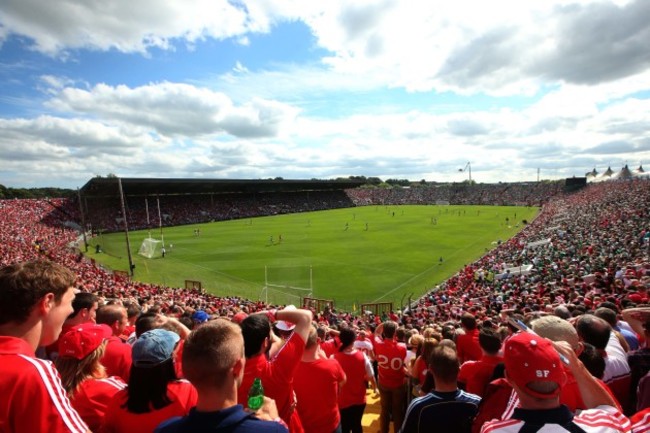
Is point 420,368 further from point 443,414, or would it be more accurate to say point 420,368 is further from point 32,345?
point 32,345

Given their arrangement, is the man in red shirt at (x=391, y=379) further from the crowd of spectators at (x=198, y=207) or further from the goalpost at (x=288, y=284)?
the crowd of spectators at (x=198, y=207)

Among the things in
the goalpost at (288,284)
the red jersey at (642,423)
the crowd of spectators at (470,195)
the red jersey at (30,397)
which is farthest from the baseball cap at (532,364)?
the crowd of spectators at (470,195)

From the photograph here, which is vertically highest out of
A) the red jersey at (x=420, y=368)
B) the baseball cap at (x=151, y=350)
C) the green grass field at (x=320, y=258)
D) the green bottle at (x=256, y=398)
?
the baseball cap at (x=151, y=350)

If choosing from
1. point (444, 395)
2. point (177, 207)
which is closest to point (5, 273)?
point (444, 395)

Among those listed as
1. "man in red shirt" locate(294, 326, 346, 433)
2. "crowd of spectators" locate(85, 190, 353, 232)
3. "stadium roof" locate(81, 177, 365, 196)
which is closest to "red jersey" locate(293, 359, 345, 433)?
"man in red shirt" locate(294, 326, 346, 433)

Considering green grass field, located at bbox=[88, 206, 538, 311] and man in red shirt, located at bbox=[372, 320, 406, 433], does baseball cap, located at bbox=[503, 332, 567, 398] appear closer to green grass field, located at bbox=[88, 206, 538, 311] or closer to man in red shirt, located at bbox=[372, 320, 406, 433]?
man in red shirt, located at bbox=[372, 320, 406, 433]

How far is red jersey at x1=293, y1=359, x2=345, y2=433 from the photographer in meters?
3.96

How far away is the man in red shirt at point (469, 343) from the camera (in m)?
6.14

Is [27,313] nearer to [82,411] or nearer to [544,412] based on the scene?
[82,411]

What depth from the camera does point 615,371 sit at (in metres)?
3.97

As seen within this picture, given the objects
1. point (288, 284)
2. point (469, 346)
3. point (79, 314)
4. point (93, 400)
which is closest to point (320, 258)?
point (288, 284)

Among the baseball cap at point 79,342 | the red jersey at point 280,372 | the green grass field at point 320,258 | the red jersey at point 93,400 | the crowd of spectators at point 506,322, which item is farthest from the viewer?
the green grass field at point 320,258

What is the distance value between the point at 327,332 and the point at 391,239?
37.6m

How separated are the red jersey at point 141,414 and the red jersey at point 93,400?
0.26 m
